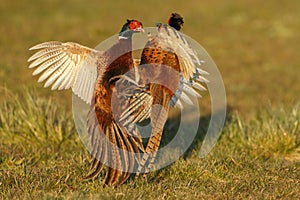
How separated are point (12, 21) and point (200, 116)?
961cm

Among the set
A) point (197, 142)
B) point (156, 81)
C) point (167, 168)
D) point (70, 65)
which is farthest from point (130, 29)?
point (197, 142)

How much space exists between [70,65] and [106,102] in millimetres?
946

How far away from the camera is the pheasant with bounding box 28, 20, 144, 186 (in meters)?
4.83

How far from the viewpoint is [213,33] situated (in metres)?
16.0

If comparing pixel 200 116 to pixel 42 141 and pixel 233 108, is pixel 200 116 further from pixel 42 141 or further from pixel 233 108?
pixel 42 141

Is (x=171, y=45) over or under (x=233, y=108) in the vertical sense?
over

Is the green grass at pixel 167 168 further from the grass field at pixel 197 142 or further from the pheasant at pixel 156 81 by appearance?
the pheasant at pixel 156 81

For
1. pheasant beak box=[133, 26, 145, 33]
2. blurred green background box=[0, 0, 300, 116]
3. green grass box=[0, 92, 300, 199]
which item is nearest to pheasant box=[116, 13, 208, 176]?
pheasant beak box=[133, 26, 145, 33]

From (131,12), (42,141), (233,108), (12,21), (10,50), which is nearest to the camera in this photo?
(42,141)

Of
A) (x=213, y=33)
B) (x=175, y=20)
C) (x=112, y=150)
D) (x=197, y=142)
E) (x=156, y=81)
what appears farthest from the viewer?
(x=213, y=33)

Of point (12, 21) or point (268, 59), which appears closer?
point (268, 59)

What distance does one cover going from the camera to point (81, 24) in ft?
54.6

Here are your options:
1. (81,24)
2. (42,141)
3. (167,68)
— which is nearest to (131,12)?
(81,24)

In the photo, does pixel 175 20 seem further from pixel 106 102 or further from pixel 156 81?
pixel 106 102
